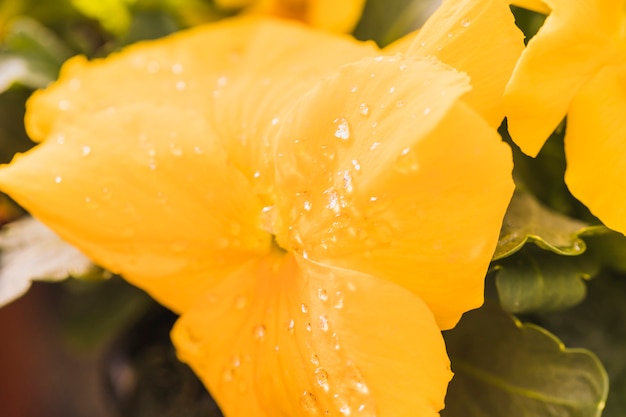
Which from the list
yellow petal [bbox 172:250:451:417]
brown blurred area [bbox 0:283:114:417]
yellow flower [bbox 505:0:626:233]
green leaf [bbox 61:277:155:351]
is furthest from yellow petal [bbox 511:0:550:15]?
brown blurred area [bbox 0:283:114:417]

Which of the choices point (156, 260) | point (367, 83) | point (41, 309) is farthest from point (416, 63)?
point (41, 309)

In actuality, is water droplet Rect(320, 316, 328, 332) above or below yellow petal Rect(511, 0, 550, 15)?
below

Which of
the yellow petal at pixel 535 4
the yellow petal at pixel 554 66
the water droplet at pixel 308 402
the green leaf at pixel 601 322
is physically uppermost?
the yellow petal at pixel 535 4

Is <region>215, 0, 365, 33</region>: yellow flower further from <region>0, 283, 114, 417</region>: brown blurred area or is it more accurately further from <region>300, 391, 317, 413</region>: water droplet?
<region>0, 283, 114, 417</region>: brown blurred area

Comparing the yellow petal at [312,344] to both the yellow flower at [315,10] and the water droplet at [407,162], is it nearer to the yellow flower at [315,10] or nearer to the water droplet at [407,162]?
the water droplet at [407,162]

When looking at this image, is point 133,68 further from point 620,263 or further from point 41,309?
point 41,309

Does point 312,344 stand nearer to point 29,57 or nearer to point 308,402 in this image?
point 308,402

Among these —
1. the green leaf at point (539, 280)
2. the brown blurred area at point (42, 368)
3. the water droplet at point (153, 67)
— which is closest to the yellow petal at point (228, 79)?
the water droplet at point (153, 67)
